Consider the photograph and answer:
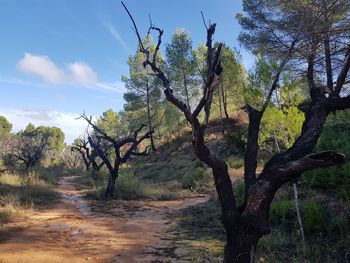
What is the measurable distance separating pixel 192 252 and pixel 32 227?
13.8 feet

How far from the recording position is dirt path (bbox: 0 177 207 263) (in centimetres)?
598

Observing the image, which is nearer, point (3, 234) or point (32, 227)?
point (3, 234)

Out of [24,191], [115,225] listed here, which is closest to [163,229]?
[115,225]

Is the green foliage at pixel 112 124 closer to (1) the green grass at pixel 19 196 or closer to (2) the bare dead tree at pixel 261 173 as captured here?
(1) the green grass at pixel 19 196

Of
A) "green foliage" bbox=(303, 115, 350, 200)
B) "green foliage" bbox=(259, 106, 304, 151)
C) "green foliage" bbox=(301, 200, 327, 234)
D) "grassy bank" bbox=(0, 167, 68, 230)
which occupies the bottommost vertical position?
"grassy bank" bbox=(0, 167, 68, 230)

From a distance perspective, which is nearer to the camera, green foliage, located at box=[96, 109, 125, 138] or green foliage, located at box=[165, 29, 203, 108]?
green foliage, located at box=[165, 29, 203, 108]

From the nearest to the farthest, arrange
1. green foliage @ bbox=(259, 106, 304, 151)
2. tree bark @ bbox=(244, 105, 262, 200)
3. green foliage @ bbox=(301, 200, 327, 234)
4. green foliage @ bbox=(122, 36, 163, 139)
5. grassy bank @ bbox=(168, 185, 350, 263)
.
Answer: tree bark @ bbox=(244, 105, 262, 200)
grassy bank @ bbox=(168, 185, 350, 263)
green foliage @ bbox=(301, 200, 327, 234)
green foliage @ bbox=(259, 106, 304, 151)
green foliage @ bbox=(122, 36, 163, 139)

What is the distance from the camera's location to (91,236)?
758 cm

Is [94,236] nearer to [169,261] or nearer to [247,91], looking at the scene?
[169,261]

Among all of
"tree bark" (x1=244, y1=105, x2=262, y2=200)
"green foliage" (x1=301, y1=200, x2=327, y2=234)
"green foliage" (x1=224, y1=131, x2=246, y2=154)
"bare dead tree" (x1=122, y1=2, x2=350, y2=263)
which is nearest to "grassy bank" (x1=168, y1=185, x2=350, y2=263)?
"green foliage" (x1=301, y1=200, x2=327, y2=234)

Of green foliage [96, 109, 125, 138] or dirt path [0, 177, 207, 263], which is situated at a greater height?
green foliage [96, 109, 125, 138]

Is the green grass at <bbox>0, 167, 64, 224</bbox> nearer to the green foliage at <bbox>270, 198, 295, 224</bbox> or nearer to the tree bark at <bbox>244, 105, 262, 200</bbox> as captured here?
the tree bark at <bbox>244, 105, 262, 200</bbox>

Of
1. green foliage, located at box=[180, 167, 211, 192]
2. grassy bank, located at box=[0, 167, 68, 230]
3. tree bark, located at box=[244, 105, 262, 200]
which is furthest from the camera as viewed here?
green foliage, located at box=[180, 167, 211, 192]

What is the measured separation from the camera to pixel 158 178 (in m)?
23.1
